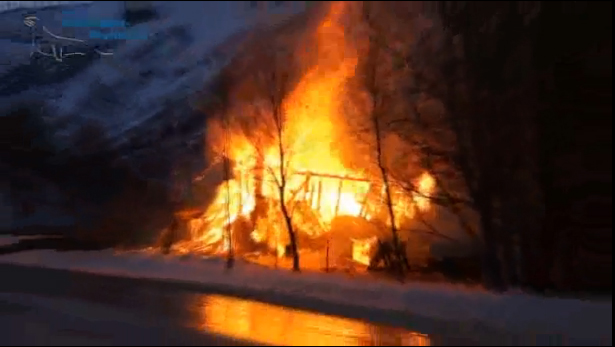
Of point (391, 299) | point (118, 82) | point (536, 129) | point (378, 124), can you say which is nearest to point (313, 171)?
point (378, 124)

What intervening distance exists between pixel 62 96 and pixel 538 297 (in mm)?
9722

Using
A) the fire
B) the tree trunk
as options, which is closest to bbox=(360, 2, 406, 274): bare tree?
the fire

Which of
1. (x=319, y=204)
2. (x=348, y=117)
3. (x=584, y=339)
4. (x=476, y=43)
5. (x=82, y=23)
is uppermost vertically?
(x=82, y=23)

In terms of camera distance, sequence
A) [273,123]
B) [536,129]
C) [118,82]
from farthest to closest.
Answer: [118,82], [273,123], [536,129]

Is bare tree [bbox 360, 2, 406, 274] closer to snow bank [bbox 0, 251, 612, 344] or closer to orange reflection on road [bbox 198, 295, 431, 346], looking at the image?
snow bank [bbox 0, 251, 612, 344]

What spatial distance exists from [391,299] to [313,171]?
11.4 ft

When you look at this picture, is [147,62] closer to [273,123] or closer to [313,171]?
[273,123]

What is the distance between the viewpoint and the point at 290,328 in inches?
349

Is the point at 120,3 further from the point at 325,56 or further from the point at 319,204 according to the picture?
the point at 319,204

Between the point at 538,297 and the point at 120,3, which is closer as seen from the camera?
the point at 538,297

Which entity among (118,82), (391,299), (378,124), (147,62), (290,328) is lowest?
(290,328)

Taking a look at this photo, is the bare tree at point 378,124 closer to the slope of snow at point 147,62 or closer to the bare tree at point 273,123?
the bare tree at point 273,123

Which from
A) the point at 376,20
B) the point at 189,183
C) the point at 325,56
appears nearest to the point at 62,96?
the point at 189,183

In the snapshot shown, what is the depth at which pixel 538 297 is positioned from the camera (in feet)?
36.8
